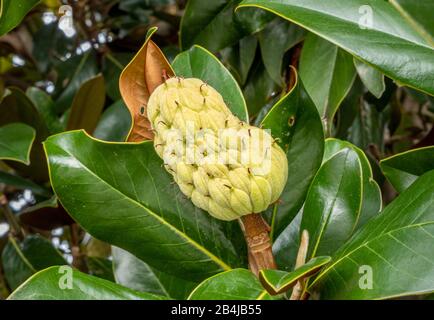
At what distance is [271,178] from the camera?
703 millimetres

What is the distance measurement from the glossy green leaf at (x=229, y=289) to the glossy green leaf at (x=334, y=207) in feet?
0.38

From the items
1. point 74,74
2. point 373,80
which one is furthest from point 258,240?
point 74,74

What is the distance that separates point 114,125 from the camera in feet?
4.53

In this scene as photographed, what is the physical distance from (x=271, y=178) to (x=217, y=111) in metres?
0.09

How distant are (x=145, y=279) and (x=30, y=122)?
0.50 meters

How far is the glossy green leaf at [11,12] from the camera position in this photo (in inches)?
36.2

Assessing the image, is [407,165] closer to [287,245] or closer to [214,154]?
[287,245]

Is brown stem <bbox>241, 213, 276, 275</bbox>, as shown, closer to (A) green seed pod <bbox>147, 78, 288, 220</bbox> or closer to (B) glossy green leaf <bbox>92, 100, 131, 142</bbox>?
(A) green seed pod <bbox>147, 78, 288, 220</bbox>

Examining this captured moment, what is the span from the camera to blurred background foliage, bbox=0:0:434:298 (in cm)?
117

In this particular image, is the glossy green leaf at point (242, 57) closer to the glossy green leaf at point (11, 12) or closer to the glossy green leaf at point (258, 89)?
the glossy green leaf at point (258, 89)

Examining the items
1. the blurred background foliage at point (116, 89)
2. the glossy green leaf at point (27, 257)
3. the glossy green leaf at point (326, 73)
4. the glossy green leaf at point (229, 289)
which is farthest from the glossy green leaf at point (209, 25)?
the glossy green leaf at point (229, 289)

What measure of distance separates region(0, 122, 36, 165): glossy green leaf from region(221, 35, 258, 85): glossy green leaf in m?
0.43

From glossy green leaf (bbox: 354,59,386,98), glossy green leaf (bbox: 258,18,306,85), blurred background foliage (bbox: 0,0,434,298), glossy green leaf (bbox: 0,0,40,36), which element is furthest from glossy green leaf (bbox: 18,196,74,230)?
glossy green leaf (bbox: 354,59,386,98)
